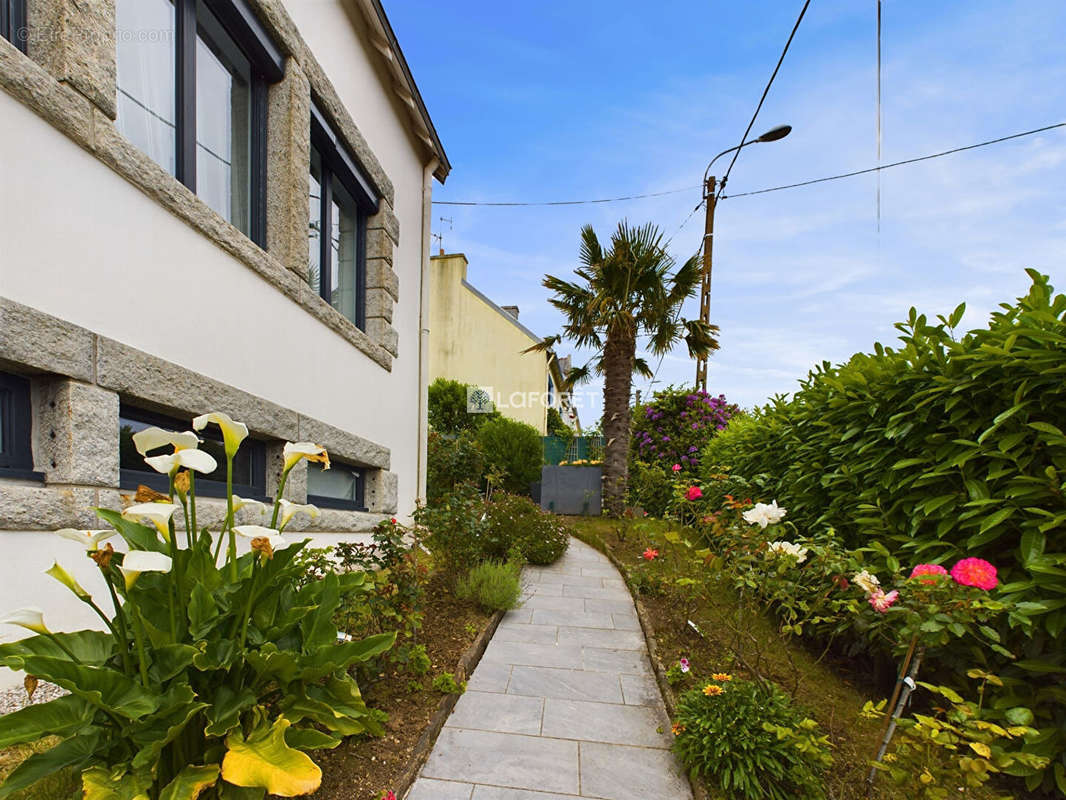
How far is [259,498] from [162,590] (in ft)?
7.21

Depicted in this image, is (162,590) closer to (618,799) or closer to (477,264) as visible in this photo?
(618,799)

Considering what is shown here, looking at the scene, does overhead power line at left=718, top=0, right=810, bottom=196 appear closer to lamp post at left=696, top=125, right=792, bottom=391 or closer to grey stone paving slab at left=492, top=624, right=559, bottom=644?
lamp post at left=696, top=125, right=792, bottom=391

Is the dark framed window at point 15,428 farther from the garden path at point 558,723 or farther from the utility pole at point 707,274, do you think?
the utility pole at point 707,274

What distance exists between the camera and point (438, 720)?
104 inches

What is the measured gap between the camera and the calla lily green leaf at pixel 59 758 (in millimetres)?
1417

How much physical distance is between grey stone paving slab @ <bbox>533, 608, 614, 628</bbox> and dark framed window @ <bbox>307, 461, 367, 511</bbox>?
2249mm

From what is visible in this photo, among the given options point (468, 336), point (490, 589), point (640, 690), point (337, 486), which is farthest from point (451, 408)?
point (640, 690)

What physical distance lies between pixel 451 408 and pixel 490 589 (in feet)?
40.1

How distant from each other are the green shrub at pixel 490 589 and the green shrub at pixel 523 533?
117cm

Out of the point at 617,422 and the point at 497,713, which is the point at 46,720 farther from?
the point at 617,422

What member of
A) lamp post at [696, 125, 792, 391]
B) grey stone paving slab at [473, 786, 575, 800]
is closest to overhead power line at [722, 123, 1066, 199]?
lamp post at [696, 125, 792, 391]

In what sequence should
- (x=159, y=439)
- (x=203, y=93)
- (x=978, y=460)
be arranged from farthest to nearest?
(x=203, y=93), (x=978, y=460), (x=159, y=439)

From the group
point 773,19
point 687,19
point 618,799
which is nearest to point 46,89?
point 618,799

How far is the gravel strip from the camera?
1.97 meters
